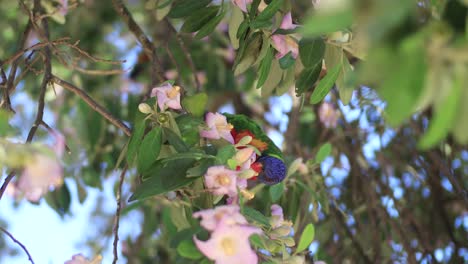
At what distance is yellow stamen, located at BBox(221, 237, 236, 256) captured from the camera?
77 centimetres

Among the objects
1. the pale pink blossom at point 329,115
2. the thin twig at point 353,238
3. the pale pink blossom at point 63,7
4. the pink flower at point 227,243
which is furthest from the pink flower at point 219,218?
the pale pink blossom at point 329,115

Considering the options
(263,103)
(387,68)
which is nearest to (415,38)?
(387,68)

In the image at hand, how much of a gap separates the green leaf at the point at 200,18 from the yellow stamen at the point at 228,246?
51 centimetres

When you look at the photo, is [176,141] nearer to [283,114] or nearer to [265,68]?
[265,68]

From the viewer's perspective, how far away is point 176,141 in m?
0.96

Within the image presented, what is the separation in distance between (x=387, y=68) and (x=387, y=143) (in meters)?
1.66

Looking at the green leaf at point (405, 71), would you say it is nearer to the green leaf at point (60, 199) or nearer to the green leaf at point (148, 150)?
the green leaf at point (148, 150)

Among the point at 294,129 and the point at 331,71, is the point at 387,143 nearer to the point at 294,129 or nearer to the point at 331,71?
the point at 294,129

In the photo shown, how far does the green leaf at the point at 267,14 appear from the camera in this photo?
Result: 983 millimetres

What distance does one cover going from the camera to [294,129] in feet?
6.14

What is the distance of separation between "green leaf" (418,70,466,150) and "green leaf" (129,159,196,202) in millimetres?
463

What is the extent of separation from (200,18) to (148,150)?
1.03ft

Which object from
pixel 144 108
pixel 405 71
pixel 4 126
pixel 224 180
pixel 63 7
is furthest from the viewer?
pixel 63 7

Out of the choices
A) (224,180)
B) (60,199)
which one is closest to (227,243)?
(224,180)
